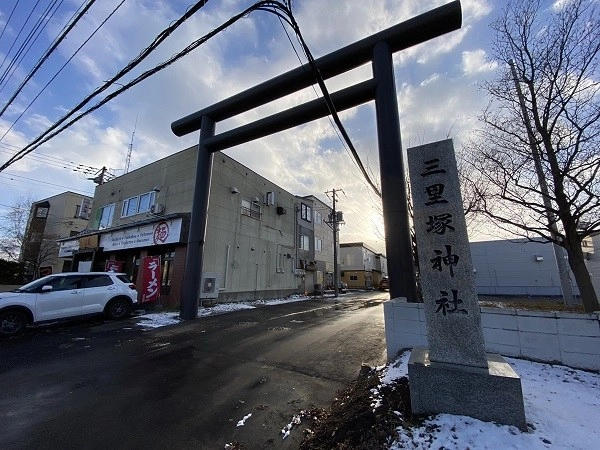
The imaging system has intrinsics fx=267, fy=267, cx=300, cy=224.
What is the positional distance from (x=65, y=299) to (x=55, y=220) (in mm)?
33041

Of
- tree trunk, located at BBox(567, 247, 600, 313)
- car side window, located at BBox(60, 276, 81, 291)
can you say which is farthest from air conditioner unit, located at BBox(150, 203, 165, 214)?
tree trunk, located at BBox(567, 247, 600, 313)

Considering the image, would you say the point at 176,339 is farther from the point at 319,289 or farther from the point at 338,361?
the point at 319,289

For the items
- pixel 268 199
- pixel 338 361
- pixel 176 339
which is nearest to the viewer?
pixel 338 361

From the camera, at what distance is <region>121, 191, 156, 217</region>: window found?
17.9m

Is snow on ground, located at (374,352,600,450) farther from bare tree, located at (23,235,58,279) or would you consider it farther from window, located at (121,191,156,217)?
bare tree, located at (23,235,58,279)

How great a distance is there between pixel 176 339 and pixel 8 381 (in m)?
3.44

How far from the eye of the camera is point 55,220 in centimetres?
3334

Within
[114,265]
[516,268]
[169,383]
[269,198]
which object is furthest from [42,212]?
[516,268]

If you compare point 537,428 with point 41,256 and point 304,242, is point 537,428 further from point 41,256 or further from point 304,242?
point 41,256

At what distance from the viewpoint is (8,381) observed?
4.88m

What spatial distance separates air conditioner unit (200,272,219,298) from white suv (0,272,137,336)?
3.24 meters

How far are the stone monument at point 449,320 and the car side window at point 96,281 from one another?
1134cm

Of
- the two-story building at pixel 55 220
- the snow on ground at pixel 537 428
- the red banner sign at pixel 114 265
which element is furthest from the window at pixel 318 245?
the two-story building at pixel 55 220

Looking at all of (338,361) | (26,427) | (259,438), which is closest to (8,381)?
(26,427)
